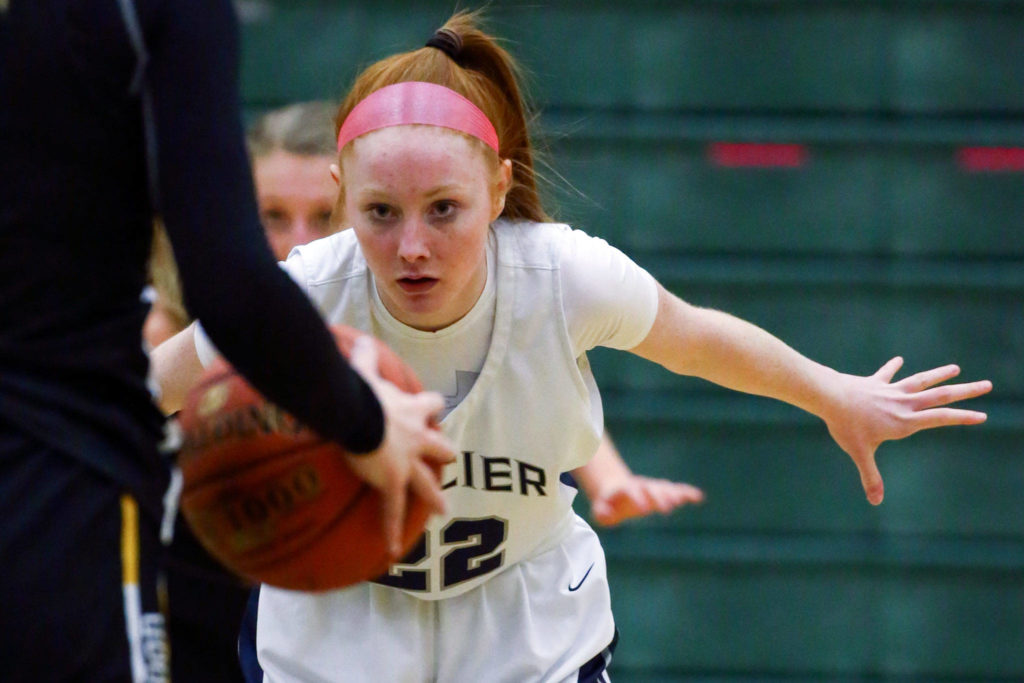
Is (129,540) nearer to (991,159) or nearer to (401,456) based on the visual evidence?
(401,456)

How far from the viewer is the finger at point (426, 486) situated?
1856 millimetres

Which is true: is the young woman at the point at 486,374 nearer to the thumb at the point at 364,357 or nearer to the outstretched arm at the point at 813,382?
the outstretched arm at the point at 813,382

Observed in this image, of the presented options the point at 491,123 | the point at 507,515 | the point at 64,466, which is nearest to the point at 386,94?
the point at 491,123

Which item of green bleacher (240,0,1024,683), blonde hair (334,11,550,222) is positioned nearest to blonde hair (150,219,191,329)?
blonde hair (334,11,550,222)

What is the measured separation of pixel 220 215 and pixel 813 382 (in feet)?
4.83

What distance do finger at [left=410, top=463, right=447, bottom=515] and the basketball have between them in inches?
2.0

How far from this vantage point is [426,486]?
1.87 metres

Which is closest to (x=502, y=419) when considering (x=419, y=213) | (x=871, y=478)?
(x=419, y=213)

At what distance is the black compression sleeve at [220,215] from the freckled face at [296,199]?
2329 millimetres

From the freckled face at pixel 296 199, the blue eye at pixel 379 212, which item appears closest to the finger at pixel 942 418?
the blue eye at pixel 379 212

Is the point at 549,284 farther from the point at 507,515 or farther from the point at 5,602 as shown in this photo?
the point at 5,602

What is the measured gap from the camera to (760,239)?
4.79 metres

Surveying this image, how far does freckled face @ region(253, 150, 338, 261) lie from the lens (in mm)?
3982

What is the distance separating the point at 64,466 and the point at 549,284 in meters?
1.26
